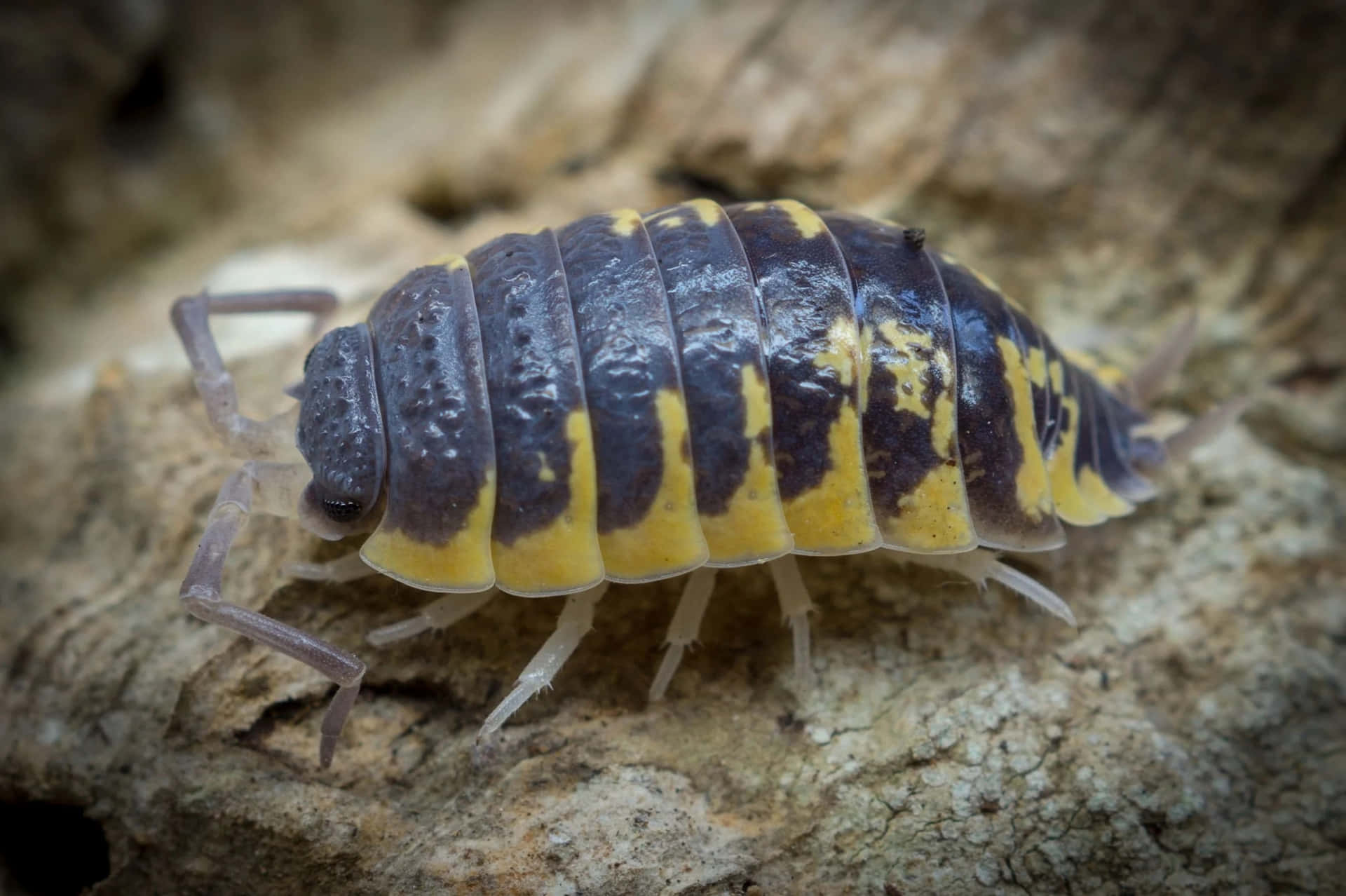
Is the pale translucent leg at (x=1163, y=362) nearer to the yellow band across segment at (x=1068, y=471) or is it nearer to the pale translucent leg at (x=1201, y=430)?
the pale translucent leg at (x=1201, y=430)

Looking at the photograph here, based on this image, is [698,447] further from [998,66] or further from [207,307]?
[998,66]

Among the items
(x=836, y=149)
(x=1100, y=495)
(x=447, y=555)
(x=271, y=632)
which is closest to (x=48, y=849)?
(x=271, y=632)

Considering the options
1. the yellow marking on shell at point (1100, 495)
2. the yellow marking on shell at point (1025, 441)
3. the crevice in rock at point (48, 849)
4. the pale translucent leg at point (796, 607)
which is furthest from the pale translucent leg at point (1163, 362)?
the crevice in rock at point (48, 849)

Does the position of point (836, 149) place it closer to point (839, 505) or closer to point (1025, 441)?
point (1025, 441)

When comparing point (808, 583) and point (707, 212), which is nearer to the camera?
point (707, 212)

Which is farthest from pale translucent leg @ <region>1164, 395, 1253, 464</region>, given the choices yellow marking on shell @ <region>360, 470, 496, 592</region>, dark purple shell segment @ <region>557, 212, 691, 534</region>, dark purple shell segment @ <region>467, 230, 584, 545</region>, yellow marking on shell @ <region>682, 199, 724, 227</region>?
yellow marking on shell @ <region>360, 470, 496, 592</region>

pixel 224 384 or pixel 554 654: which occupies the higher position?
pixel 224 384

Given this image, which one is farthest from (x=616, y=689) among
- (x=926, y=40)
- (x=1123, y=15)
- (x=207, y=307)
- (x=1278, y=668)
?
(x=1123, y=15)
